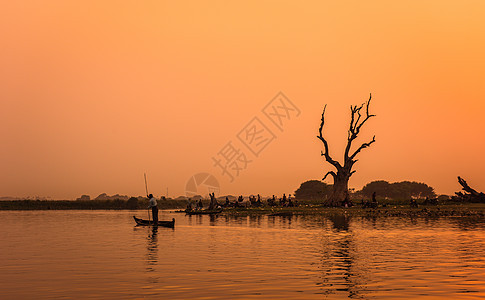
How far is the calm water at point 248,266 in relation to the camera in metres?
16.9

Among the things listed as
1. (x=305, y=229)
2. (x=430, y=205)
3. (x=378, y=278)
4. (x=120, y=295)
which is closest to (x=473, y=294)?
(x=378, y=278)

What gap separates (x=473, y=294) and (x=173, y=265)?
11771 mm

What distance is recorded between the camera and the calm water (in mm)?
16875

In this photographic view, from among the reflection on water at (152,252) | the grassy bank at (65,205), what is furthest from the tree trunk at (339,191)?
the grassy bank at (65,205)

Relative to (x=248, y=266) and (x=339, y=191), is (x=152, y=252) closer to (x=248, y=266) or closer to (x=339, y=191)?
(x=248, y=266)

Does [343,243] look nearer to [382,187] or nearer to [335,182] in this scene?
[335,182]

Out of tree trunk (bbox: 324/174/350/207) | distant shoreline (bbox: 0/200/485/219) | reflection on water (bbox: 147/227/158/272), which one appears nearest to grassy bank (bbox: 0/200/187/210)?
distant shoreline (bbox: 0/200/485/219)

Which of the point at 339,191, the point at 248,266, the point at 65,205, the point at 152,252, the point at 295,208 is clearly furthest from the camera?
the point at 65,205

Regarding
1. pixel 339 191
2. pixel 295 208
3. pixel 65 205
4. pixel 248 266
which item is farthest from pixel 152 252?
pixel 65 205

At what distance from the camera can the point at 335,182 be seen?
8094 centimetres

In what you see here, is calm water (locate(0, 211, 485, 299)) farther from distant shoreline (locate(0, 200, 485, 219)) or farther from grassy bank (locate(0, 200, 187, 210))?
grassy bank (locate(0, 200, 187, 210))

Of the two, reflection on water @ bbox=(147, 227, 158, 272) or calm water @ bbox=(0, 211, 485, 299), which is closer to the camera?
calm water @ bbox=(0, 211, 485, 299)

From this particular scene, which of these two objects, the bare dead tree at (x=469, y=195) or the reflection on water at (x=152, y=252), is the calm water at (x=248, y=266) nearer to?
the reflection on water at (x=152, y=252)

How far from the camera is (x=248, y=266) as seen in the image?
2280 centimetres
